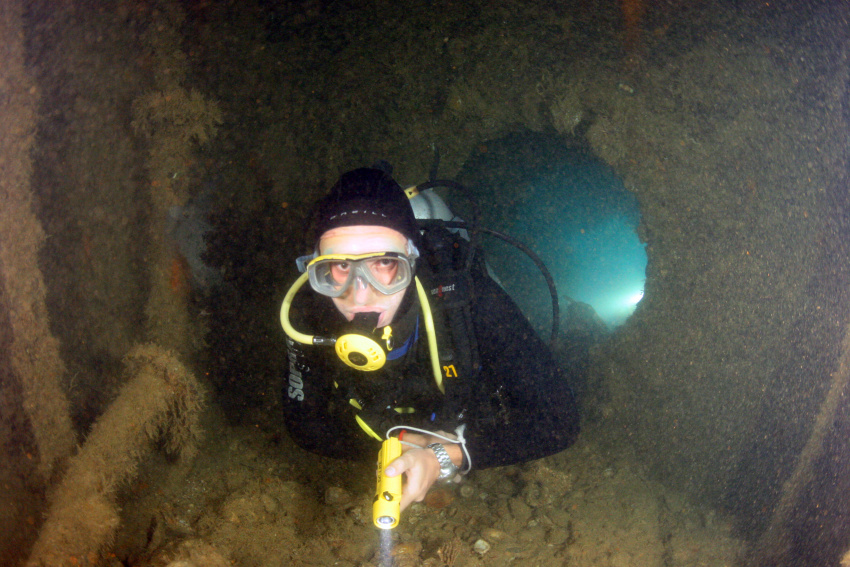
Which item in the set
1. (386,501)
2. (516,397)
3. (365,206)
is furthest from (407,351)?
(386,501)

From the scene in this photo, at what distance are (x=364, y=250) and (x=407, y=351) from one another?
630mm

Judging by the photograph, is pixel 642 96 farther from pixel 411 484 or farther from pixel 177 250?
pixel 177 250

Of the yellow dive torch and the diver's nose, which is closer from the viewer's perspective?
the yellow dive torch

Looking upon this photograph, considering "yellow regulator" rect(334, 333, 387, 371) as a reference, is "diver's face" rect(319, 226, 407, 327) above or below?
above

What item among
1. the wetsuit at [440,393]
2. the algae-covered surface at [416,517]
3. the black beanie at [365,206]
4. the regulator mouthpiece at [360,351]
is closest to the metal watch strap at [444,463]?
the wetsuit at [440,393]

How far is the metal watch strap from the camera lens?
219cm

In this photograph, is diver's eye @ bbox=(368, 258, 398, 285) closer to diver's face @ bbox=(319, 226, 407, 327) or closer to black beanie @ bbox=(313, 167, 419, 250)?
diver's face @ bbox=(319, 226, 407, 327)

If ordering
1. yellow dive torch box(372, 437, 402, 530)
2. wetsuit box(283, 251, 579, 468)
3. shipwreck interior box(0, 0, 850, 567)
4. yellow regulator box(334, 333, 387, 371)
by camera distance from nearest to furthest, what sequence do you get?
yellow dive torch box(372, 437, 402, 530)
shipwreck interior box(0, 0, 850, 567)
yellow regulator box(334, 333, 387, 371)
wetsuit box(283, 251, 579, 468)

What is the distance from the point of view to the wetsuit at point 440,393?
2340 millimetres

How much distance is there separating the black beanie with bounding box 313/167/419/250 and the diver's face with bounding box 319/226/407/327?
1.3 inches

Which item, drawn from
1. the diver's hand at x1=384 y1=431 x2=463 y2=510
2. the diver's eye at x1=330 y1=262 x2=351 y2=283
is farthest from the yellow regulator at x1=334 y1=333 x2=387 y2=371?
the diver's hand at x1=384 y1=431 x2=463 y2=510

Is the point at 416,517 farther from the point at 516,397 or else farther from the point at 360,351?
the point at 360,351

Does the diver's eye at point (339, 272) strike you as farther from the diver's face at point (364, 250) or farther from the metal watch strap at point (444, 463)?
the metal watch strap at point (444, 463)

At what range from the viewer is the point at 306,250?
2.41m
